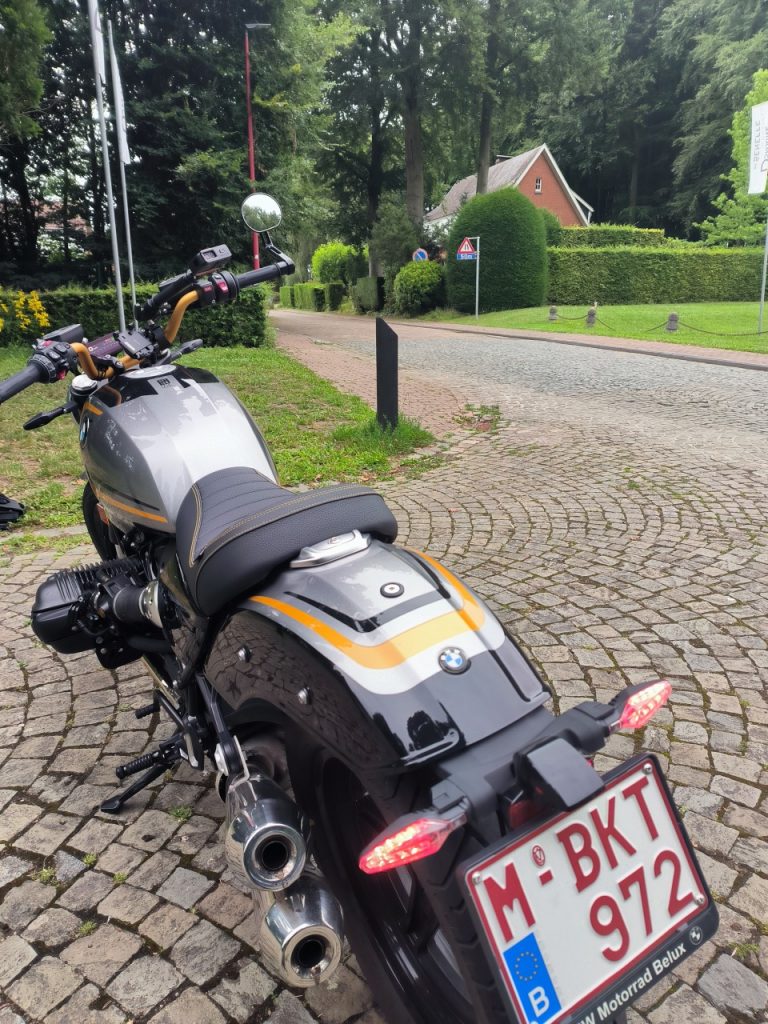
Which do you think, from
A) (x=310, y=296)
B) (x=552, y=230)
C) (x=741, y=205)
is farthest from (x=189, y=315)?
(x=741, y=205)

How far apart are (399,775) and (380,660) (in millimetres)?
197

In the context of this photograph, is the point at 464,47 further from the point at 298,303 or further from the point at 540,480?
the point at 540,480

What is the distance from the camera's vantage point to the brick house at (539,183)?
134 ft

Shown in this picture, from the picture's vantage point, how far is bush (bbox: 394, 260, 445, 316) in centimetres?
2867

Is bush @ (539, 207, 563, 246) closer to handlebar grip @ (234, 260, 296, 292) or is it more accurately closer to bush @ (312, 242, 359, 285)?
bush @ (312, 242, 359, 285)

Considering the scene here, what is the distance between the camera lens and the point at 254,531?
59.8 inches

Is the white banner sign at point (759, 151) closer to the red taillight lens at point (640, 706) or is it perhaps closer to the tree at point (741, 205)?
the red taillight lens at point (640, 706)

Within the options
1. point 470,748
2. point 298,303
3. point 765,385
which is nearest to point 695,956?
point 470,748

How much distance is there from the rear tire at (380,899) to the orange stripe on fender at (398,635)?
199 millimetres

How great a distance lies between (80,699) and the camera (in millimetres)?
2963

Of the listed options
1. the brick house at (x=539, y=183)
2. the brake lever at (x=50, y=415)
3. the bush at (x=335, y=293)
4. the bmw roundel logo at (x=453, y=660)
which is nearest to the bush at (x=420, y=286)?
the bush at (x=335, y=293)

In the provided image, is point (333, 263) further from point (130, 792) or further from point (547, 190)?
point (130, 792)

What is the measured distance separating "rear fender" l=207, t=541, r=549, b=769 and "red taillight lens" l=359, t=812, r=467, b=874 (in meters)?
0.14

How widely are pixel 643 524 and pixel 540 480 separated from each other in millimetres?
1240
